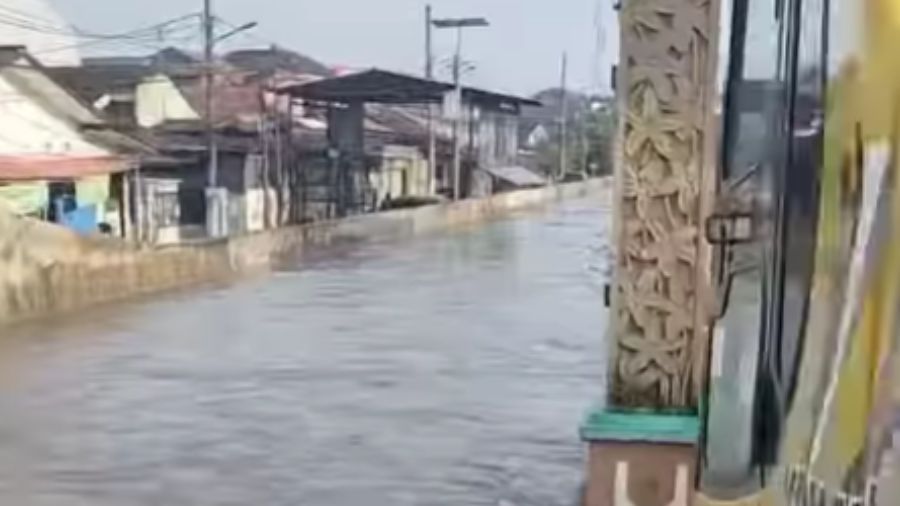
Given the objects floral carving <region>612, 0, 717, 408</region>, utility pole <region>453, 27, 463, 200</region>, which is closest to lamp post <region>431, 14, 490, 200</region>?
utility pole <region>453, 27, 463, 200</region>

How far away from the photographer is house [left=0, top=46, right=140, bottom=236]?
2572 centimetres

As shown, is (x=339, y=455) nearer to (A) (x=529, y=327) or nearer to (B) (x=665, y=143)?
(B) (x=665, y=143)

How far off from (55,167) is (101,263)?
4.96 meters

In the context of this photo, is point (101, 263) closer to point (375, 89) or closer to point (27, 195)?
point (27, 195)

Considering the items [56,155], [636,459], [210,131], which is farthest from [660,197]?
[210,131]

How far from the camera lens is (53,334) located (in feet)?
58.0

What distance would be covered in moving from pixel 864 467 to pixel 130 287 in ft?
70.9

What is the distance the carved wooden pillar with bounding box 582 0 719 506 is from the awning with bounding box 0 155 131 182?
66.4 ft

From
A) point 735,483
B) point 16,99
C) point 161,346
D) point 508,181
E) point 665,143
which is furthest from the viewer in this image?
point 508,181

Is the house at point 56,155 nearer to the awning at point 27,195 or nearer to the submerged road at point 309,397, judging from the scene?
the awning at point 27,195

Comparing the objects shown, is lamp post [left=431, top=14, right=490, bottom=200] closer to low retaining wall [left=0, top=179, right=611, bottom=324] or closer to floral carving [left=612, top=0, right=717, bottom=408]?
low retaining wall [left=0, top=179, right=611, bottom=324]

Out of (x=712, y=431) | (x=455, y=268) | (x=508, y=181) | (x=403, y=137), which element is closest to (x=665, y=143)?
(x=712, y=431)

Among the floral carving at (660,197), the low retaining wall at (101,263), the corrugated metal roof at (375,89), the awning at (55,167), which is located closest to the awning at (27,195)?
the awning at (55,167)

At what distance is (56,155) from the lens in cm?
2712
